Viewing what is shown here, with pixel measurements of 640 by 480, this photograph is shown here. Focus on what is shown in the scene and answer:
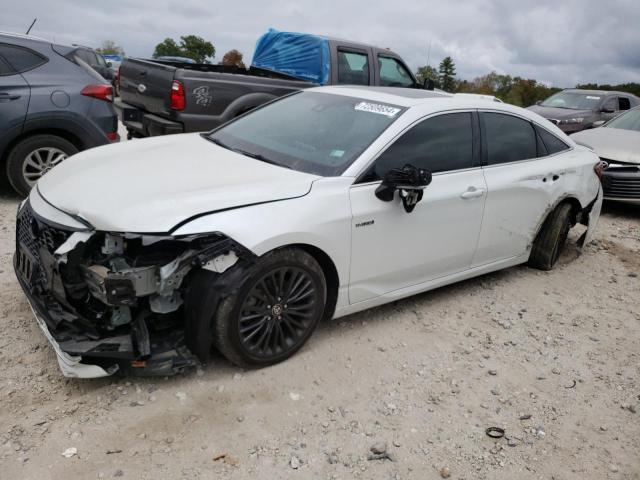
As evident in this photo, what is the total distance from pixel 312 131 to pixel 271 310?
1410 millimetres

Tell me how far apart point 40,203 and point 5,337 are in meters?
0.87

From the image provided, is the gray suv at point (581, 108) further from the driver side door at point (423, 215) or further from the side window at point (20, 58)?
the side window at point (20, 58)

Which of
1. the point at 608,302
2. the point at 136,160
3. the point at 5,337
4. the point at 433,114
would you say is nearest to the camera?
the point at 5,337

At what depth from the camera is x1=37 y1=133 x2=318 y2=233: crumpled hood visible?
2.83m

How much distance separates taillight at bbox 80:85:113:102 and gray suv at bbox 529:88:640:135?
9.75m

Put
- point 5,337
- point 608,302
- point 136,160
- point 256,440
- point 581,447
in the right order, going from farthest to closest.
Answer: point 608,302 < point 136,160 < point 5,337 < point 581,447 < point 256,440

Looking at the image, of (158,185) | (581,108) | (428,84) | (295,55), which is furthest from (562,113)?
(158,185)

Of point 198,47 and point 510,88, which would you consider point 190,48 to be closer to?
point 198,47

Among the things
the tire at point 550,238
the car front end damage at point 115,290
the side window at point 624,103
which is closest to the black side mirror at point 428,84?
the tire at point 550,238

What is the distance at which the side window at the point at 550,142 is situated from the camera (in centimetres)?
494

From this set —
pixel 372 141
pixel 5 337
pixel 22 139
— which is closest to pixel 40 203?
pixel 5 337

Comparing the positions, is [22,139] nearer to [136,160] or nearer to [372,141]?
[136,160]

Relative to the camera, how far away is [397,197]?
11.8ft

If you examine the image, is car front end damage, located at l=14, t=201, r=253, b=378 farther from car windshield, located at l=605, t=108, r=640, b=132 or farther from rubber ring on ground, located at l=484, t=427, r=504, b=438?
car windshield, located at l=605, t=108, r=640, b=132
